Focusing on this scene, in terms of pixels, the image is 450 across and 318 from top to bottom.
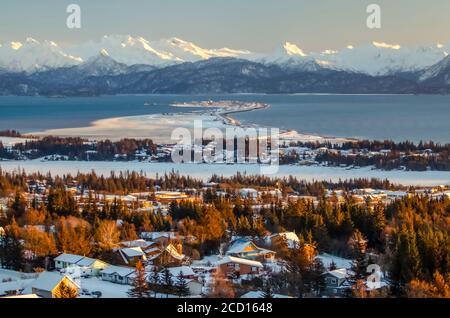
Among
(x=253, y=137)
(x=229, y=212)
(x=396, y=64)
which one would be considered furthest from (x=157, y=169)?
(x=396, y=64)

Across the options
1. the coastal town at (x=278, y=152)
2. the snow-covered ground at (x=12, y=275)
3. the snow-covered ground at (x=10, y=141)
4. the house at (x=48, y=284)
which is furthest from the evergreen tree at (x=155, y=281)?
the snow-covered ground at (x=10, y=141)

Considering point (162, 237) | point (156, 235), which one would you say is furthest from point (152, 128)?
point (162, 237)

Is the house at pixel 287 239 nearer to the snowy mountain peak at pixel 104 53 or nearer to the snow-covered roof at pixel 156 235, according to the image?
the snow-covered roof at pixel 156 235

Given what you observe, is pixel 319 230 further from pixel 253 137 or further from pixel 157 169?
pixel 253 137

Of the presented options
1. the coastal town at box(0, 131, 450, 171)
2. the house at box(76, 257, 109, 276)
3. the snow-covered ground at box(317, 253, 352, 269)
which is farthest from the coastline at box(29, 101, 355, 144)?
the house at box(76, 257, 109, 276)

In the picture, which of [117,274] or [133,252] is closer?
[117,274]

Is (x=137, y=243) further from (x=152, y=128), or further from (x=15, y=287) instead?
(x=152, y=128)
